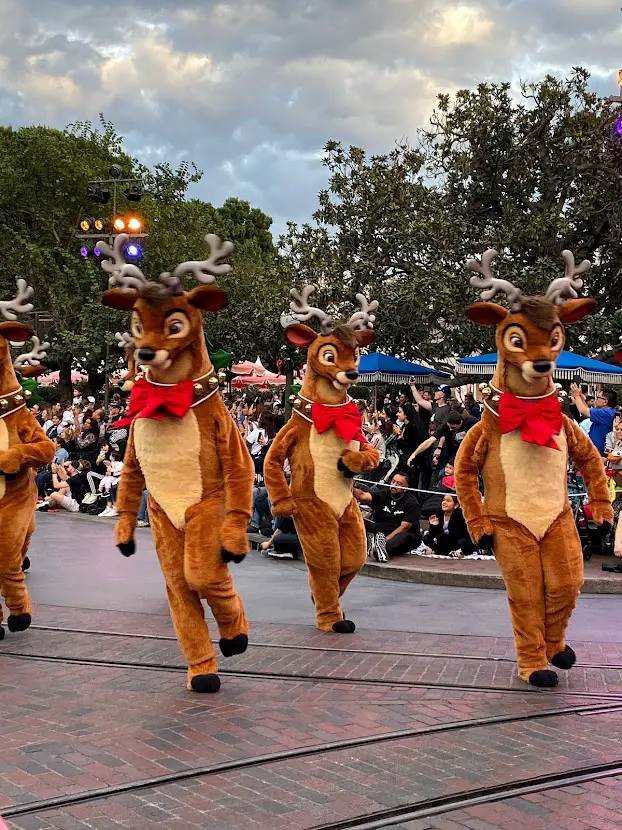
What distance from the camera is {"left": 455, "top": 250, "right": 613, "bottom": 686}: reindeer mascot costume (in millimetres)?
6383

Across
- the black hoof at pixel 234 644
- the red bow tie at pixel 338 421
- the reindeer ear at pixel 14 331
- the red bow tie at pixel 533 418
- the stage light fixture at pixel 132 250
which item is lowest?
the black hoof at pixel 234 644

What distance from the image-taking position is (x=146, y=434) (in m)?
6.39

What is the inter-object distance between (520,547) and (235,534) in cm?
179

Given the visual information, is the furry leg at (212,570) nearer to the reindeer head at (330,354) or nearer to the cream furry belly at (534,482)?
the cream furry belly at (534,482)

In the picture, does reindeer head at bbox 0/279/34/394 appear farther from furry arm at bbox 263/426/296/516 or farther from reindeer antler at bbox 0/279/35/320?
furry arm at bbox 263/426/296/516

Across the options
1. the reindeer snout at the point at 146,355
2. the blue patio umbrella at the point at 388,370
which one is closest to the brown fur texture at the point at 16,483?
the reindeer snout at the point at 146,355

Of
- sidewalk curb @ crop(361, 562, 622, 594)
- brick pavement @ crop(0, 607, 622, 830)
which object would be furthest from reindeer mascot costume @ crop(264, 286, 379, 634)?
sidewalk curb @ crop(361, 562, 622, 594)

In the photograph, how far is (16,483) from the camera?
7766mm

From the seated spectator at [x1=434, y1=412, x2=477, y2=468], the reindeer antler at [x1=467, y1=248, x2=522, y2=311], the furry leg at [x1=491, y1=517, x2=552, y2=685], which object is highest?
the reindeer antler at [x1=467, y1=248, x2=522, y2=311]

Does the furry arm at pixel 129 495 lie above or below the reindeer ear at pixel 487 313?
below

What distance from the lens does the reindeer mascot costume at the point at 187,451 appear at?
6176 millimetres

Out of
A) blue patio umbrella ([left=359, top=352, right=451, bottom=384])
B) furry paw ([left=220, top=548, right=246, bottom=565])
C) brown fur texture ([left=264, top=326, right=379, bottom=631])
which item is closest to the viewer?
furry paw ([left=220, top=548, right=246, bottom=565])

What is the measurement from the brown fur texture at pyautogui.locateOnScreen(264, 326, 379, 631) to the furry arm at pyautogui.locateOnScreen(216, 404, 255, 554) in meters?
1.67

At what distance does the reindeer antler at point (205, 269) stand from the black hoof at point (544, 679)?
313 centimetres
